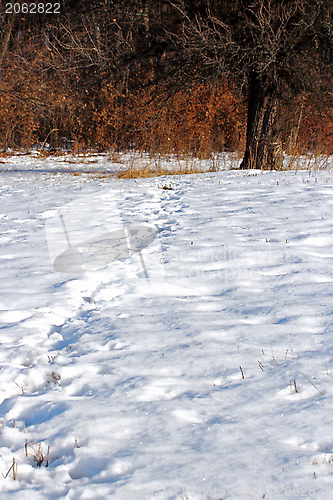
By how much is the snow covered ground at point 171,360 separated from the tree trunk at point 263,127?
449 centimetres

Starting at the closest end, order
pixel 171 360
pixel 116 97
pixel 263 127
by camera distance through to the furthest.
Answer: pixel 171 360 → pixel 263 127 → pixel 116 97

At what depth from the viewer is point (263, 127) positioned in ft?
30.0

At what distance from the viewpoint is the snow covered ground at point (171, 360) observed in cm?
159

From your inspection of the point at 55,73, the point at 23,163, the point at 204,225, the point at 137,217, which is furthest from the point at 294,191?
the point at 23,163

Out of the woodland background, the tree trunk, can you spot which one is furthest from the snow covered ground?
the woodland background

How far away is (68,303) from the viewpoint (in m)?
3.20

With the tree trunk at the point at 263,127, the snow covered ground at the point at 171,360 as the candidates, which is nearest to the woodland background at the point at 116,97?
the tree trunk at the point at 263,127

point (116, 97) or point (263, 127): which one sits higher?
point (116, 97)

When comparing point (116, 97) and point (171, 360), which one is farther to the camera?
point (116, 97)

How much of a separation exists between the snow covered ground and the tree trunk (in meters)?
4.49

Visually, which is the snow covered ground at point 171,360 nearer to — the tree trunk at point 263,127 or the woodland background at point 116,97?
the tree trunk at point 263,127

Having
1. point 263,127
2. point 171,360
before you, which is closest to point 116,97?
point 263,127

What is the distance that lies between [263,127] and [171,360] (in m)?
8.00

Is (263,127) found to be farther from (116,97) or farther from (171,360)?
(116,97)
